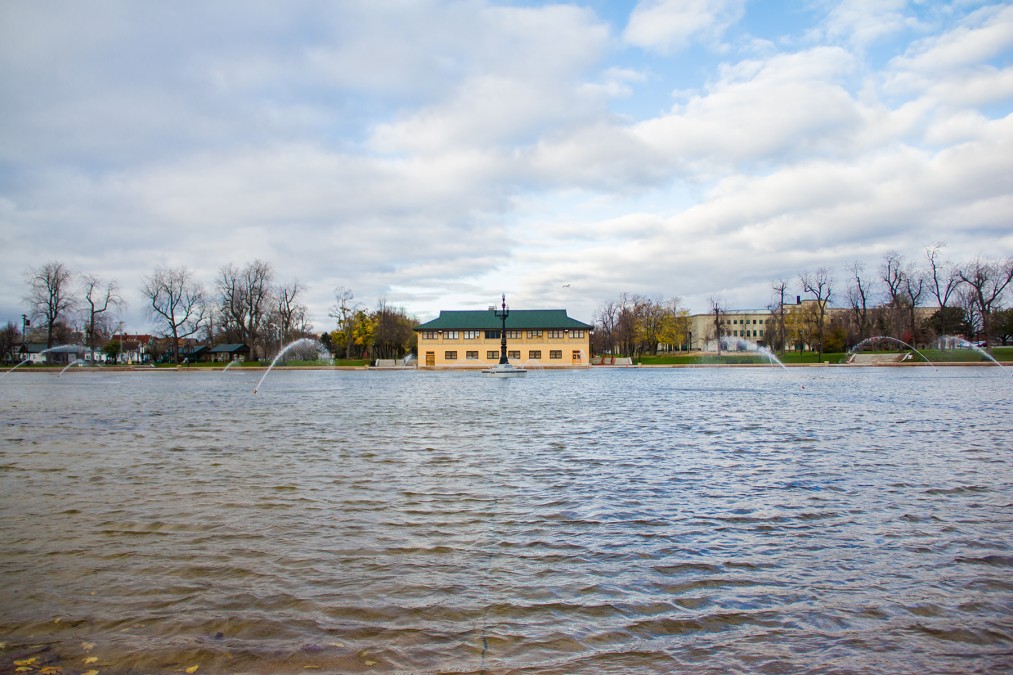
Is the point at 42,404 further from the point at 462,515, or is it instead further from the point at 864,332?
the point at 864,332

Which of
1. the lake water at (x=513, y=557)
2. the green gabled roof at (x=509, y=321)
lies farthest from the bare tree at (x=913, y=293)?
the lake water at (x=513, y=557)

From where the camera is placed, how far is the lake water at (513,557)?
4.60m

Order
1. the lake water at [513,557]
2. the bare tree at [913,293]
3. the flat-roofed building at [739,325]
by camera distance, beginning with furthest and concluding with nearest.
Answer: the flat-roofed building at [739,325], the bare tree at [913,293], the lake water at [513,557]

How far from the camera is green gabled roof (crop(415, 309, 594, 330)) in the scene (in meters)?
92.0

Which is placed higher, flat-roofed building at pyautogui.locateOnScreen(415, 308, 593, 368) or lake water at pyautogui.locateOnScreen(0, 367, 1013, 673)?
flat-roofed building at pyautogui.locateOnScreen(415, 308, 593, 368)

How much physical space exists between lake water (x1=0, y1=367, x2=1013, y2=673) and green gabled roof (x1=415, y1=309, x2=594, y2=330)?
3017 inches

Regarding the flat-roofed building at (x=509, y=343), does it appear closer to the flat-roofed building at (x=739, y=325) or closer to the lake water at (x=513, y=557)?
the lake water at (x=513, y=557)

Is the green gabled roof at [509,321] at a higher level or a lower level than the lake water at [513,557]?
higher

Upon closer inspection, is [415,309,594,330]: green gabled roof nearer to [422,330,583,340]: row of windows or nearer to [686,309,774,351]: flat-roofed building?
[422,330,583,340]: row of windows

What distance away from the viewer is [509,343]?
3637 inches

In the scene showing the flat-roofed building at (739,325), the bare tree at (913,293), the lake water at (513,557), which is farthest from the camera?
the flat-roofed building at (739,325)

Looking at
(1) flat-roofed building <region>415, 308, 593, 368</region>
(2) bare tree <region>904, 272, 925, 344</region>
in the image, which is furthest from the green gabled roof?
(2) bare tree <region>904, 272, 925, 344</region>

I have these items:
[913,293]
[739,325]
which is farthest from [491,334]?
[739,325]

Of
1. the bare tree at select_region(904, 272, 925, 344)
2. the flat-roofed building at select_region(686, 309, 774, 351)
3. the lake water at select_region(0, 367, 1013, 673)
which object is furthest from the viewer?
the flat-roofed building at select_region(686, 309, 774, 351)
